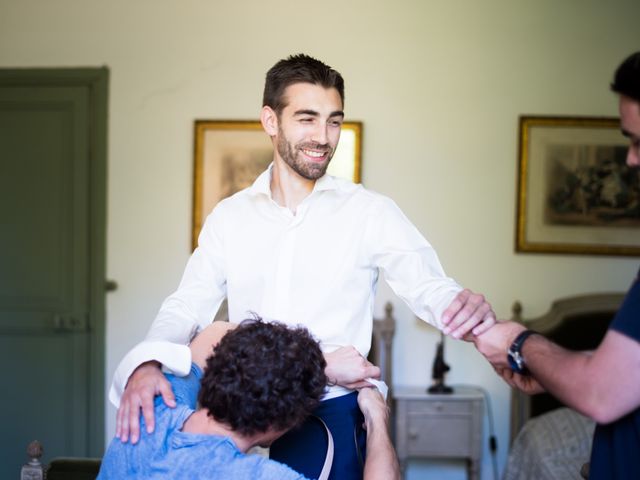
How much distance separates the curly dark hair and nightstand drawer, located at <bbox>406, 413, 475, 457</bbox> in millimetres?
2638

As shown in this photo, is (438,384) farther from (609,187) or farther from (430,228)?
(609,187)

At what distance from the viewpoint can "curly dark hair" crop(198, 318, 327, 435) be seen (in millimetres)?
1408

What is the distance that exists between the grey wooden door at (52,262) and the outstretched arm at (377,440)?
2882 millimetres

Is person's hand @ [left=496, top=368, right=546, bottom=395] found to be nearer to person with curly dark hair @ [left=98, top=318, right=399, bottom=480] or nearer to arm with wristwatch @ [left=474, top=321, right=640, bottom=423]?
arm with wristwatch @ [left=474, top=321, right=640, bottom=423]

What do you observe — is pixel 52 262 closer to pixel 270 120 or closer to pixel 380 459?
pixel 270 120

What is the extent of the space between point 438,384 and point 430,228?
34.5 inches

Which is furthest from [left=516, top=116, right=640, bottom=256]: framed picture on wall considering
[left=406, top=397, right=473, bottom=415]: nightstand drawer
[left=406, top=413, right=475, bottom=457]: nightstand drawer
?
[left=406, top=413, right=475, bottom=457]: nightstand drawer

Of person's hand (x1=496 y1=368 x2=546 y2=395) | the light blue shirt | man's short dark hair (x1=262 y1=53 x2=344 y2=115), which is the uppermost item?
man's short dark hair (x1=262 y1=53 x2=344 y2=115)

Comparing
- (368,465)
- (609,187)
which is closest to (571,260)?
(609,187)

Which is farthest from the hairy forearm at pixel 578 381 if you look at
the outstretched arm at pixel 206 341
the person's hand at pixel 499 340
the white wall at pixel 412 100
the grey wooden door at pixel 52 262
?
the grey wooden door at pixel 52 262

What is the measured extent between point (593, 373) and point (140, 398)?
0.85m

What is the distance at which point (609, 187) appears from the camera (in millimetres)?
4176

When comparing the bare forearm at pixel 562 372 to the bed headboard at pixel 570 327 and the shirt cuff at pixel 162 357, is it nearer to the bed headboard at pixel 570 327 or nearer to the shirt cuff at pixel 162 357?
the shirt cuff at pixel 162 357

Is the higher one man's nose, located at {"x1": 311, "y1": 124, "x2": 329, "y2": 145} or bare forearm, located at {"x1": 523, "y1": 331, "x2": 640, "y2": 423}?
man's nose, located at {"x1": 311, "y1": 124, "x2": 329, "y2": 145}
